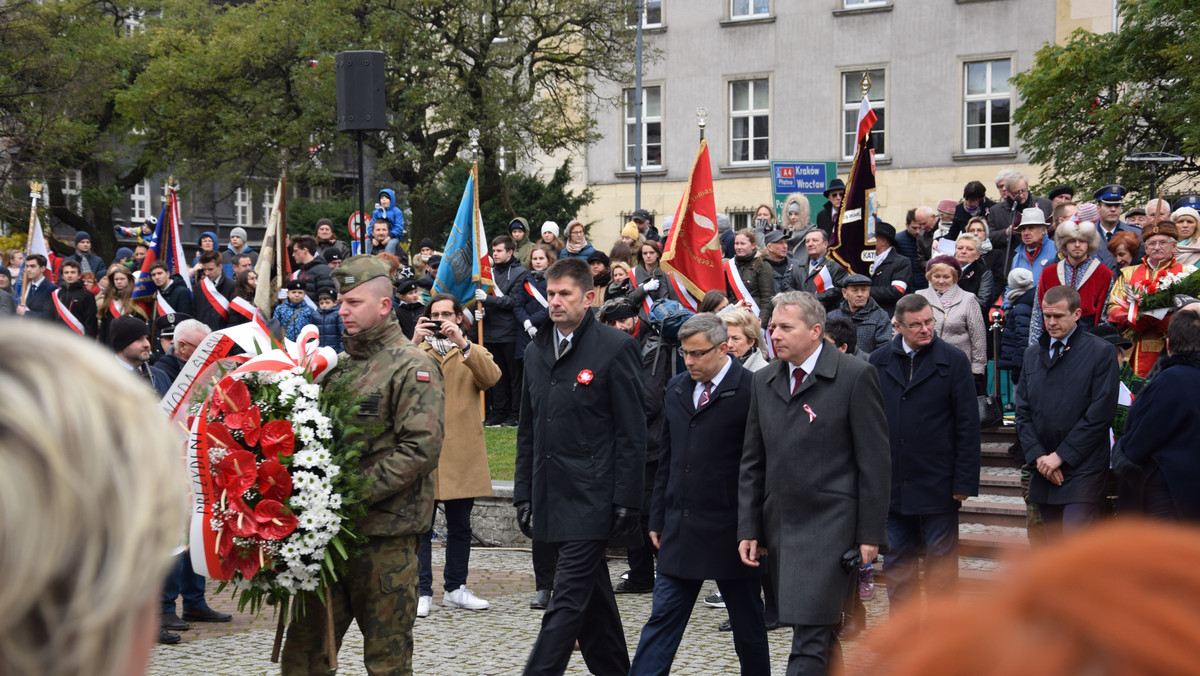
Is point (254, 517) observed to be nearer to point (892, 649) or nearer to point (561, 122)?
point (892, 649)

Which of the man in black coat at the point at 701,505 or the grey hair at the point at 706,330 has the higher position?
the grey hair at the point at 706,330

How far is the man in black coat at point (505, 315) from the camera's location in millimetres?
16594

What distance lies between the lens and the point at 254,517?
588 centimetres

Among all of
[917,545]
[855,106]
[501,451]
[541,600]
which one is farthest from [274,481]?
[855,106]

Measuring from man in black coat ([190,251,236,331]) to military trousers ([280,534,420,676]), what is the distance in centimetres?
1128

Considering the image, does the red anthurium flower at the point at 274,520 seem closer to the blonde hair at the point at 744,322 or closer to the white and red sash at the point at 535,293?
the blonde hair at the point at 744,322

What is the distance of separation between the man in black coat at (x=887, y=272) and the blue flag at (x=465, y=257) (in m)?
4.31

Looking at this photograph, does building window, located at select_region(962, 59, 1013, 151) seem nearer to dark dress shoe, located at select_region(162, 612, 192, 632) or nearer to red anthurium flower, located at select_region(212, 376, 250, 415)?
dark dress shoe, located at select_region(162, 612, 192, 632)

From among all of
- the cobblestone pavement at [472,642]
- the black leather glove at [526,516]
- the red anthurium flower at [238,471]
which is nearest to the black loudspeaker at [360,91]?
the cobblestone pavement at [472,642]

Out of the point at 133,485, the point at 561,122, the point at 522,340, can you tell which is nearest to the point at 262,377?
the point at 133,485

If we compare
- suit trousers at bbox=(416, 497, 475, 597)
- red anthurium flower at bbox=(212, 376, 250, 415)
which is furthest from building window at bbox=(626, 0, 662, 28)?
red anthurium flower at bbox=(212, 376, 250, 415)

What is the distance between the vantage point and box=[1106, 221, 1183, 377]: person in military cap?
373 inches

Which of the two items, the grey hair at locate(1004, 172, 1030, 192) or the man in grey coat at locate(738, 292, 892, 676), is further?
the grey hair at locate(1004, 172, 1030, 192)

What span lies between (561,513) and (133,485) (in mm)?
6050
